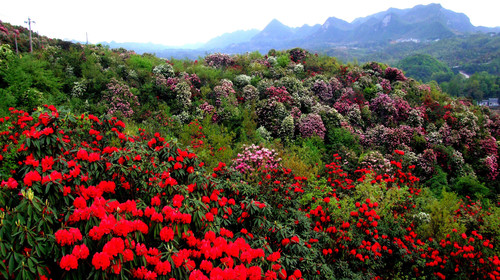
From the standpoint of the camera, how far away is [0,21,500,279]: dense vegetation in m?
2.33

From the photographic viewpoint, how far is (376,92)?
16.0 meters

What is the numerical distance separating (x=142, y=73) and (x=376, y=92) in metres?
14.2

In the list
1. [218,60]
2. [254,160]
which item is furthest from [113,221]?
[218,60]

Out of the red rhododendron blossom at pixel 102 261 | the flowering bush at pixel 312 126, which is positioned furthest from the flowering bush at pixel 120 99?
the red rhododendron blossom at pixel 102 261

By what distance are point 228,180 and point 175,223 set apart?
1.69 m

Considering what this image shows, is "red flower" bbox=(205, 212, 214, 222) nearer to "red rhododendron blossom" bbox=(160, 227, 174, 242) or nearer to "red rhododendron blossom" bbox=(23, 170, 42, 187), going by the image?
"red rhododendron blossom" bbox=(160, 227, 174, 242)

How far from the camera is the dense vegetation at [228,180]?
2326 mm

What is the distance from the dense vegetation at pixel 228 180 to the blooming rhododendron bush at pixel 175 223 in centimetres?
2

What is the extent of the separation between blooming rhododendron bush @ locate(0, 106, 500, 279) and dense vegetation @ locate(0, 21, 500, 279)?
0.07 ft

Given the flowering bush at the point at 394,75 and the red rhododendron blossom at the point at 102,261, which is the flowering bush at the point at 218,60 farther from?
the red rhododendron blossom at the point at 102,261

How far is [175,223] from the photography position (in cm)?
268

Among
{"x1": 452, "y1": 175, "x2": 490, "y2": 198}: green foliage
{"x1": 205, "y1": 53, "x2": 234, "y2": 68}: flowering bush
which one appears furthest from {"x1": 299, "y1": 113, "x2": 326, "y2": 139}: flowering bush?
{"x1": 205, "y1": 53, "x2": 234, "y2": 68}: flowering bush

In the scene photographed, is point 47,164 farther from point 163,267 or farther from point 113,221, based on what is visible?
point 163,267

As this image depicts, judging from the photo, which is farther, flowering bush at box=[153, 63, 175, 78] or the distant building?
the distant building
